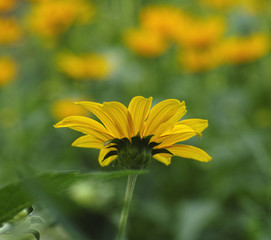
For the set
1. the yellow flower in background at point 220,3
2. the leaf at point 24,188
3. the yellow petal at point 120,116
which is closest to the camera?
the leaf at point 24,188

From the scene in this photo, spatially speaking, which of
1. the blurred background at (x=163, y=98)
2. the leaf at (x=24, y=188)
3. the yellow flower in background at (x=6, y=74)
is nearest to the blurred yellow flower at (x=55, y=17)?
the blurred background at (x=163, y=98)

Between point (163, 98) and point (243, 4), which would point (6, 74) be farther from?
point (243, 4)

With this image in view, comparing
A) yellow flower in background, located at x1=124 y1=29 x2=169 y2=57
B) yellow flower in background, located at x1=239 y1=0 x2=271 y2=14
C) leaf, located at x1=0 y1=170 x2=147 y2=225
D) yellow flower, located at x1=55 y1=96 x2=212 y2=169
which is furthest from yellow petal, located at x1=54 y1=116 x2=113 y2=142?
yellow flower in background, located at x1=239 y1=0 x2=271 y2=14

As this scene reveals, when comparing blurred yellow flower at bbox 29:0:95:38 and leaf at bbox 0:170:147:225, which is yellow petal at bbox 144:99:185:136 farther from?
blurred yellow flower at bbox 29:0:95:38

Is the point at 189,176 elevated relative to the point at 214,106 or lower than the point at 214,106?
lower

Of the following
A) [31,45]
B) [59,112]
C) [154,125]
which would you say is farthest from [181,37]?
[154,125]

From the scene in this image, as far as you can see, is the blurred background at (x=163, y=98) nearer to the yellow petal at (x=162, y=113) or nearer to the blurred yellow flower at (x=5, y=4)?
the blurred yellow flower at (x=5, y=4)

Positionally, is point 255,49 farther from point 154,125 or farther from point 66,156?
point 154,125
